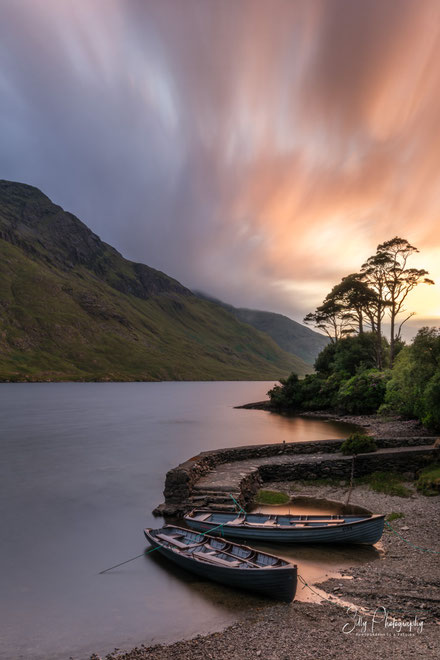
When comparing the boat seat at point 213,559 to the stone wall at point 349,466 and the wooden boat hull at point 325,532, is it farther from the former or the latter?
the stone wall at point 349,466

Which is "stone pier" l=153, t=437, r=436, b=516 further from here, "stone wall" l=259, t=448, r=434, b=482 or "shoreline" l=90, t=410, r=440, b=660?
"shoreline" l=90, t=410, r=440, b=660

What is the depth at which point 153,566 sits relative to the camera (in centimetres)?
1772

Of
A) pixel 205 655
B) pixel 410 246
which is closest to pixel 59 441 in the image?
pixel 205 655

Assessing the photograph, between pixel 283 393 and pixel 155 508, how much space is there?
7112 centimetres

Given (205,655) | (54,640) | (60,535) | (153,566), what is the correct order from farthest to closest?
1. (60,535)
2. (153,566)
3. (54,640)
4. (205,655)

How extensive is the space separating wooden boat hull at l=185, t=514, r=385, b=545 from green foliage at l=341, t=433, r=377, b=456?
1302 cm

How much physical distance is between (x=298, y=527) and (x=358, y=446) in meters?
14.5

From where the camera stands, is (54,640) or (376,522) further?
(376,522)

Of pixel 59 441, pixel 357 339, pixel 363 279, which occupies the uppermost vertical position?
pixel 363 279

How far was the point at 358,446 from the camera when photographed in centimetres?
3070

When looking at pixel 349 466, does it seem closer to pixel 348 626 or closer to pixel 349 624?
pixel 349 624

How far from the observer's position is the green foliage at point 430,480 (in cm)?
2416

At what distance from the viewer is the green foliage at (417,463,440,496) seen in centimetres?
2416

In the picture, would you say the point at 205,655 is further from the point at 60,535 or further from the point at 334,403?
the point at 334,403
